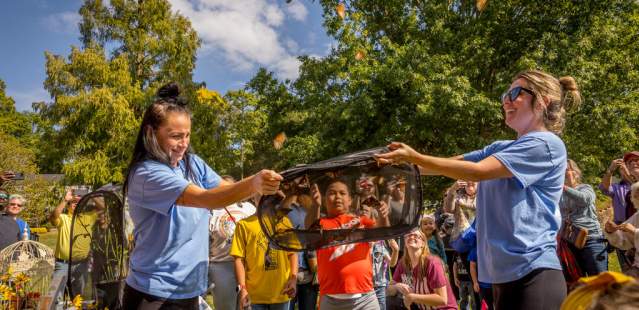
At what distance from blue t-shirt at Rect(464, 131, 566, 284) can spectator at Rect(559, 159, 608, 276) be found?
3.75m

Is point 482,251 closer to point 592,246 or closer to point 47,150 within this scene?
point 592,246

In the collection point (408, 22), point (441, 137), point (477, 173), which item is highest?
point (408, 22)

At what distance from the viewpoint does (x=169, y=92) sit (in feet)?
9.36

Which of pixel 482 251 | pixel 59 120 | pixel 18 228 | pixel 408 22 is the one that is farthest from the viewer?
pixel 59 120

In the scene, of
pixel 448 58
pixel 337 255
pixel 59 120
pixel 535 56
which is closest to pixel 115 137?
pixel 59 120

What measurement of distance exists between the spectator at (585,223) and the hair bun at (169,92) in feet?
16.1

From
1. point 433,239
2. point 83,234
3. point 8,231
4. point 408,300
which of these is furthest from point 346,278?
point 8,231

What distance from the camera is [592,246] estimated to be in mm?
5750

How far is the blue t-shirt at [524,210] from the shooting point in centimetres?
240

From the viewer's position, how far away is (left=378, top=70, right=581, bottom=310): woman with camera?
238 centimetres

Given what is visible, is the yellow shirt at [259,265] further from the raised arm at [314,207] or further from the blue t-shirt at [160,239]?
the blue t-shirt at [160,239]

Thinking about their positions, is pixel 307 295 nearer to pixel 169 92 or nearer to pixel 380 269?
pixel 380 269

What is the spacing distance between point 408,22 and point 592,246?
16.0 meters

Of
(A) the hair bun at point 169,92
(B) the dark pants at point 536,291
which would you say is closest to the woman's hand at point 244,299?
(A) the hair bun at point 169,92
